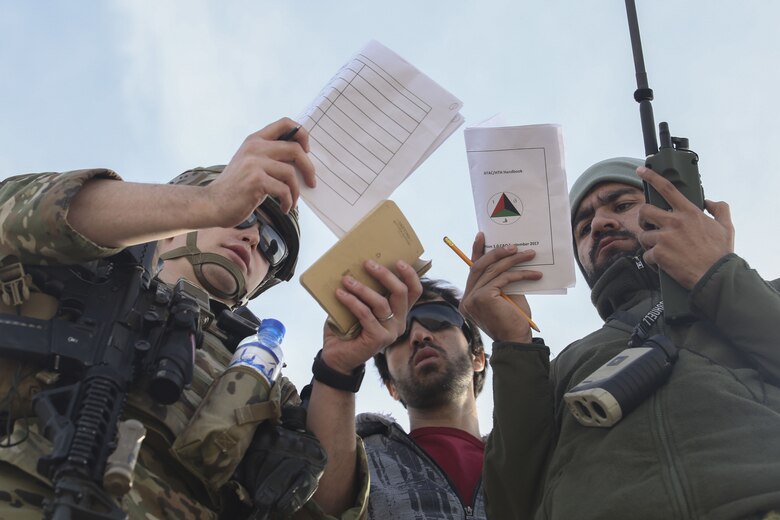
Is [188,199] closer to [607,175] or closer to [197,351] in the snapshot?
[197,351]

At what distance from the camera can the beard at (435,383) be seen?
5.74 m

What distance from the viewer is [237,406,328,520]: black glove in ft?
11.7

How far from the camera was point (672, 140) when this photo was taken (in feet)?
13.5

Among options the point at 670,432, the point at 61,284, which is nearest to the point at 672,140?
the point at 670,432

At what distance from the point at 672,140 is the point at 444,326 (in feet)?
7.78

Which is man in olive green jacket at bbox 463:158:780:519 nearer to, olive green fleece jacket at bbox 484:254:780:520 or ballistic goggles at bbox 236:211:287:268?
olive green fleece jacket at bbox 484:254:780:520

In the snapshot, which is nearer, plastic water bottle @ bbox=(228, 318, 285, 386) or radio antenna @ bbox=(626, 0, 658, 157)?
plastic water bottle @ bbox=(228, 318, 285, 386)

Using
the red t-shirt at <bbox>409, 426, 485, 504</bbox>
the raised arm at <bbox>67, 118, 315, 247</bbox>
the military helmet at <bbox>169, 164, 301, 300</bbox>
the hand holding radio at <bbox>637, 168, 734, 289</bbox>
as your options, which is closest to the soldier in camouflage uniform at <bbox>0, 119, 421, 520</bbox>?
the raised arm at <bbox>67, 118, 315, 247</bbox>

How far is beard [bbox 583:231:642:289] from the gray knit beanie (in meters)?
0.40

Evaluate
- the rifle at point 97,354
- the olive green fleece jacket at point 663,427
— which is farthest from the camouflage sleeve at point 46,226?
the olive green fleece jacket at point 663,427

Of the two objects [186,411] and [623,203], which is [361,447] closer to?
[186,411]

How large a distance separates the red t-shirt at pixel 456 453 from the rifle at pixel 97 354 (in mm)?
1820

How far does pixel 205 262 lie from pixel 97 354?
1.51 meters

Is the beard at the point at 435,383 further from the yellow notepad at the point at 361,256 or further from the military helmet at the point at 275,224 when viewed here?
the yellow notepad at the point at 361,256
